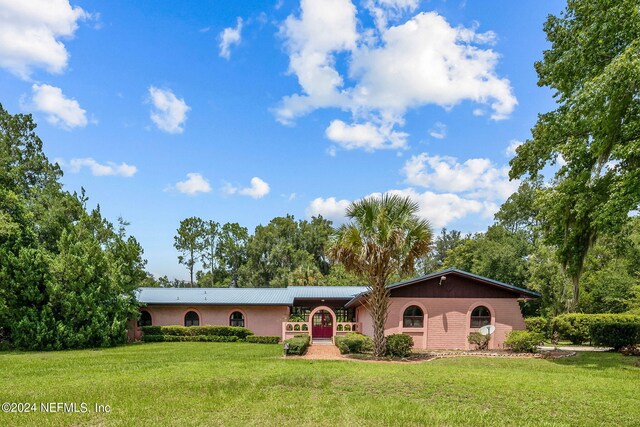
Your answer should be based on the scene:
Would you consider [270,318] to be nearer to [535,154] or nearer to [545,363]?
[545,363]

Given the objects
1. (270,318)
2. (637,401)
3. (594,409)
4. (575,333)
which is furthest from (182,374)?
(575,333)

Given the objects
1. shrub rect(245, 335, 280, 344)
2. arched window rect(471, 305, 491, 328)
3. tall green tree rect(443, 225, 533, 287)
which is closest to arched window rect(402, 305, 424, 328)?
arched window rect(471, 305, 491, 328)

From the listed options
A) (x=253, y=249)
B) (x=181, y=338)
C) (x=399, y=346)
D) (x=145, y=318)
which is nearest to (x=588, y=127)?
(x=399, y=346)

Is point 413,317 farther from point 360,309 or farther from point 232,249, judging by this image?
point 232,249

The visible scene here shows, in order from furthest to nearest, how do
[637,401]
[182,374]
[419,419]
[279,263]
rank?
[279,263] → [182,374] → [637,401] → [419,419]

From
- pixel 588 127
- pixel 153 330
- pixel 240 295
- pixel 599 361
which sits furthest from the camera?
pixel 240 295

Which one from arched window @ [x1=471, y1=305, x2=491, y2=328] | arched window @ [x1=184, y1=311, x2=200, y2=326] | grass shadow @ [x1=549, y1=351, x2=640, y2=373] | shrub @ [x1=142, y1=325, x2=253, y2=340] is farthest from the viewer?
arched window @ [x1=184, y1=311, x2=200, y2=326]

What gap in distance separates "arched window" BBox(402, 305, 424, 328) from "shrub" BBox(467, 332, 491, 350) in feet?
7.78

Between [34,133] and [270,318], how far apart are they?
76.9 ft

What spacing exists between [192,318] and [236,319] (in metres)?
3.06

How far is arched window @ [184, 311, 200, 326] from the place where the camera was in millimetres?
27498

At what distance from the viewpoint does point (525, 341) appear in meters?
17.5

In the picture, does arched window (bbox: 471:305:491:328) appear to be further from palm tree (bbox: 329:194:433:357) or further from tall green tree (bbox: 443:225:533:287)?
tall green tree (bbox: 443:225:533:287)

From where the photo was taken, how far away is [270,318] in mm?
27562
